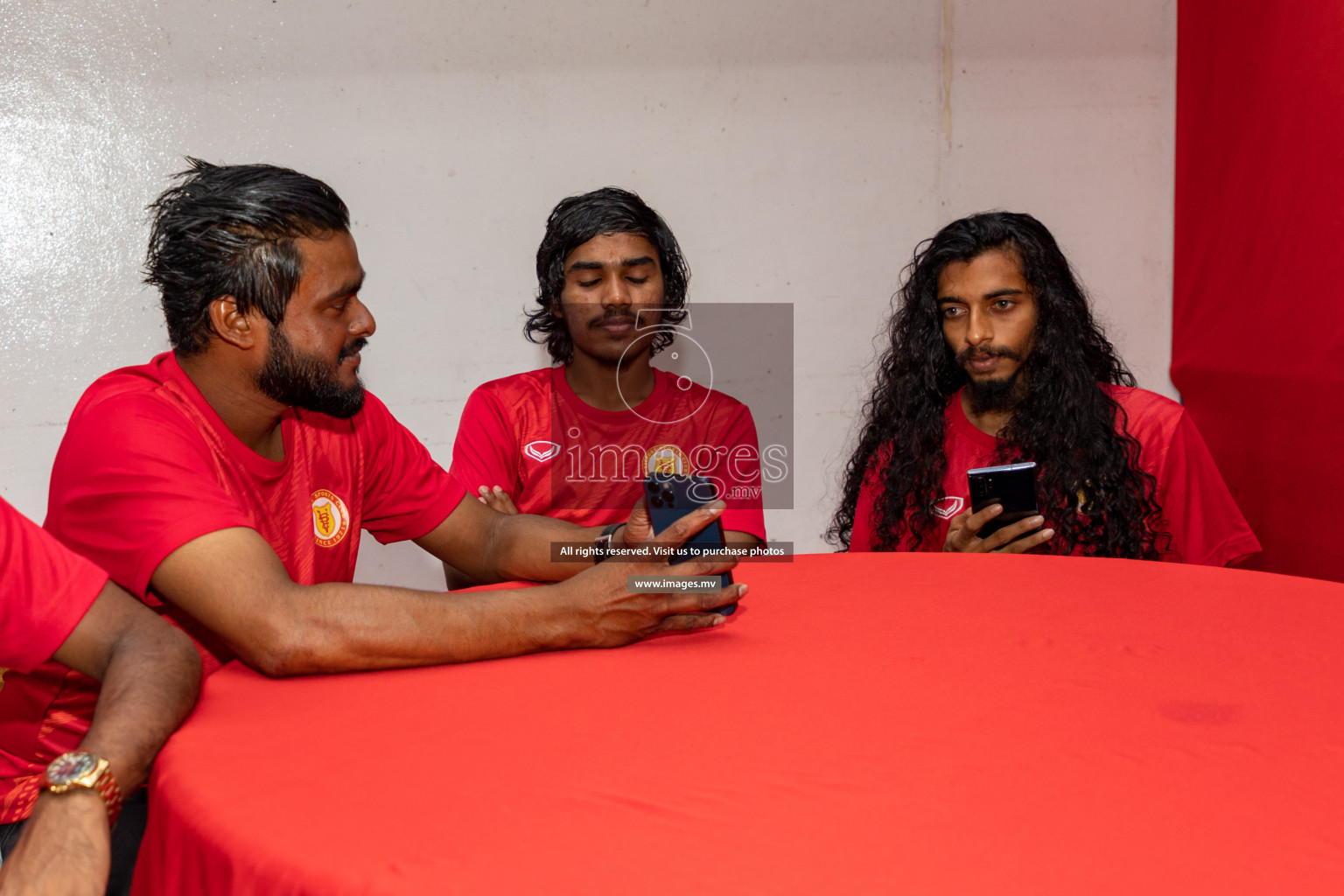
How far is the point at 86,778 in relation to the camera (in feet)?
3.31

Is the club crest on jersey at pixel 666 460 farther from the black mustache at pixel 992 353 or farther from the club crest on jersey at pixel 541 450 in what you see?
the black mustache at pixel 992 353

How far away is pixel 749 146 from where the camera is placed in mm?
3443

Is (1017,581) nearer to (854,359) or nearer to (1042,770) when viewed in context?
(1042,770)

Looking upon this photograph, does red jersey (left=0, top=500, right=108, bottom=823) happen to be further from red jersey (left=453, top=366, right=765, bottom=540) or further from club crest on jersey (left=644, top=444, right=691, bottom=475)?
club crest on jersey (left=644, top=444, right=691, bottom=475)

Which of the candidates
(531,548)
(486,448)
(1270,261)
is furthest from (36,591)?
(1270,261)

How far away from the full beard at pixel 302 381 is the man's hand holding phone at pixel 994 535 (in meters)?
1.17

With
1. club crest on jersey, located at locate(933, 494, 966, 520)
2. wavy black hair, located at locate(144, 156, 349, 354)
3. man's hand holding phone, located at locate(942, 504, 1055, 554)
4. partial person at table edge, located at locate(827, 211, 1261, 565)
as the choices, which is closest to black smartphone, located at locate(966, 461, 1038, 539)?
man's hand holding phone, located at locate(942, 504, 1055, 554)

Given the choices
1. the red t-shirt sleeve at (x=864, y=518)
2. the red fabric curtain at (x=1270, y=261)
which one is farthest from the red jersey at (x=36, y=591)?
the red fabric curtain at (x=1270, y=261)

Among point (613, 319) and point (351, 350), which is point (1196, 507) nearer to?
point (613, 319)

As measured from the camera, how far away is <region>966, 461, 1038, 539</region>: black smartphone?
6.28 ft

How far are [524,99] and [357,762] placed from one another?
2774 mm

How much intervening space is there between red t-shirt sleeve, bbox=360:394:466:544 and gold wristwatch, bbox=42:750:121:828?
929mm

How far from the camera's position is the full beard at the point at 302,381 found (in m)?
1.66

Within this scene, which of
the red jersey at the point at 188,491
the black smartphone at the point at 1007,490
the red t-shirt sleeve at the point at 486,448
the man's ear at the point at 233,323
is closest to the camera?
the red jersey at the point at 188,491
